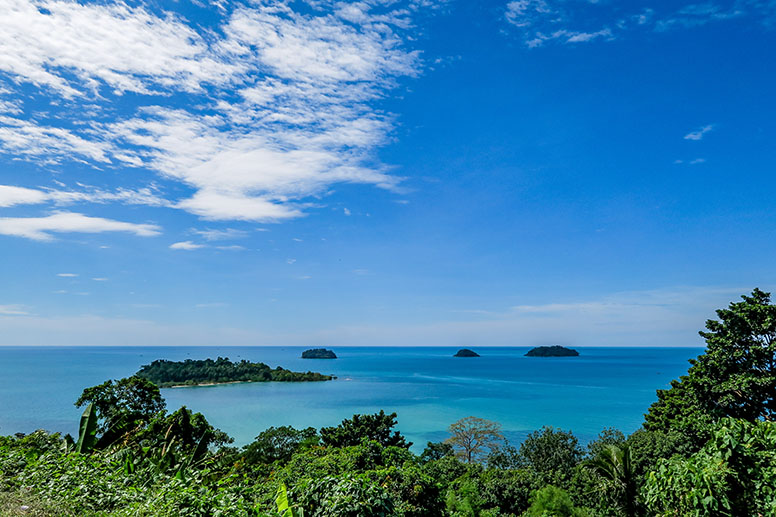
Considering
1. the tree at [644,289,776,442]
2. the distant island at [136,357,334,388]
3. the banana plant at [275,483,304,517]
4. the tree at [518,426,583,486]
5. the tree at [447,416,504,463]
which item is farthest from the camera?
the distant island at [136,357,334,388]

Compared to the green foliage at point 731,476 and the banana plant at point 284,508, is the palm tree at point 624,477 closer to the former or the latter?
the green foliage at point 731,476

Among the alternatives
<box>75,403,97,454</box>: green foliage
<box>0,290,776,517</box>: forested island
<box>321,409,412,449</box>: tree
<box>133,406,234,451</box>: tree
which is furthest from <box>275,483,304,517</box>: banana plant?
<box>321,409,412,449</box>: tree

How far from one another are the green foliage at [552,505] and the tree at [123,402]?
14599 millimetres

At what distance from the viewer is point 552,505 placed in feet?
50.1

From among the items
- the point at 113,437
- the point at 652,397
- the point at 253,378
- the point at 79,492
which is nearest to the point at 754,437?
the point at 79,492

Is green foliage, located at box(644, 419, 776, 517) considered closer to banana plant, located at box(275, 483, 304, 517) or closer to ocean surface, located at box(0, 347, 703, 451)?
banana plant, located at box(275, 483, 304, 517)

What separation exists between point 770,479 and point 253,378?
104m

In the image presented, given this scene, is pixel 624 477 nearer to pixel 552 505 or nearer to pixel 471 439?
pixel 552 505

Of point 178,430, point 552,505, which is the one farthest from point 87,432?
point 552,505

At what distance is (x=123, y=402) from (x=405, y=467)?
13.4 meters

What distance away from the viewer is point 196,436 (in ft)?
55.5

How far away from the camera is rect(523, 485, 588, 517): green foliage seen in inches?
592

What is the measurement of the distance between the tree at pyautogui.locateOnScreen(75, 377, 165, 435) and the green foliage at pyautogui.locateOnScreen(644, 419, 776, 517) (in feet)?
55.6

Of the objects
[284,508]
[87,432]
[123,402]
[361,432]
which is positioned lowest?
[361,432]
